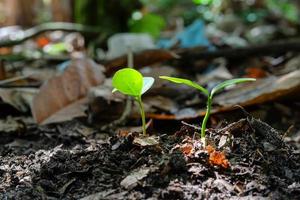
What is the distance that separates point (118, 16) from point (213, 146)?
2.46m

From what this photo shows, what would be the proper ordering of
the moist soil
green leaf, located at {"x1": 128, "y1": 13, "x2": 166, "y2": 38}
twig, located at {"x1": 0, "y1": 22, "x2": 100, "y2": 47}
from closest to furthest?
the moist soil, twig, located at {"x1": 0, "y1": 22, "x2": 100, "y2": 47}, green leaf, located at {"x1": 128, "y1": 13, "x2": 166, "y2": 38}

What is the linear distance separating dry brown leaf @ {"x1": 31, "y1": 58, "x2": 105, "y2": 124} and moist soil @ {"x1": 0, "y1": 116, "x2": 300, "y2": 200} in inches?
24.5

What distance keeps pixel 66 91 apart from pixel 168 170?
107 cm

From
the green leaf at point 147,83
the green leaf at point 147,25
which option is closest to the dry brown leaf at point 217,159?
the green leaf at point 147,83

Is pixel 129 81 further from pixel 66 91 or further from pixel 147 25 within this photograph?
pixel 147 25

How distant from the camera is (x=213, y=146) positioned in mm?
1098

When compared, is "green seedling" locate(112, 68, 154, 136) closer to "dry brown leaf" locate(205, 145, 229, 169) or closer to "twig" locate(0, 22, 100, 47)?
"dry brown leaf" locate(205, 145, 229, 169)

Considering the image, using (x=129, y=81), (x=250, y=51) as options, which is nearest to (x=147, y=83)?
(x=129, y=81)

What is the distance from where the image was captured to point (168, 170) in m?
0.98

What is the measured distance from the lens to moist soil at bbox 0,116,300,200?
0.96m

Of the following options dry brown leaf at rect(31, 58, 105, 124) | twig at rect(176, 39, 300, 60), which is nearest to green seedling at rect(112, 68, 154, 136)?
dry brown leaf at rect(31, 58, 105, 124)

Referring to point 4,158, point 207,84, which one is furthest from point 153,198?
point 207,84

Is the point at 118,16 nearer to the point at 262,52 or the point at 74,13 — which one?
the point at 74,13

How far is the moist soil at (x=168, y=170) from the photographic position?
96 cm
